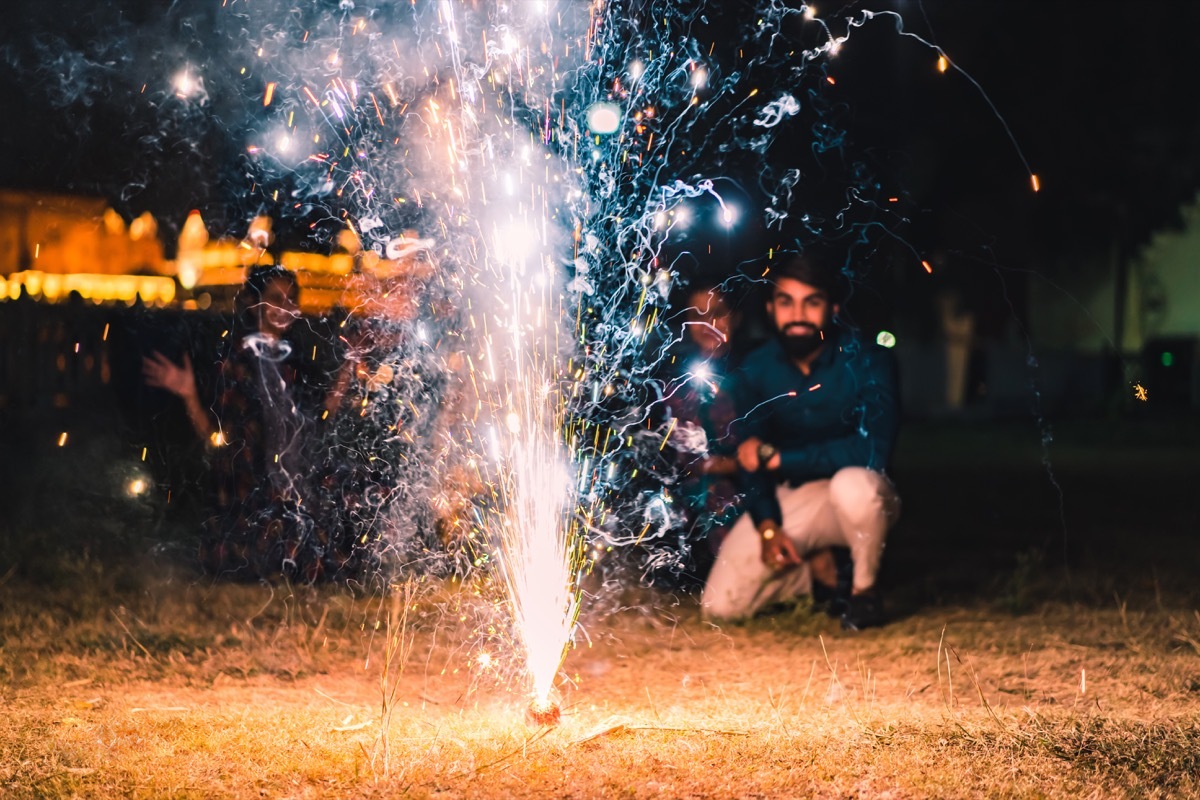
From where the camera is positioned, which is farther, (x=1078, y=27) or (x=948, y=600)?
(x=1078, y=27)

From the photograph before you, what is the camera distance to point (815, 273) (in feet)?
23.2

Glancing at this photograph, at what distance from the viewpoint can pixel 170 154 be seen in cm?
876

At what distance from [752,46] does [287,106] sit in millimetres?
2815

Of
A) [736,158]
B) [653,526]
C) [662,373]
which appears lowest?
[653,526]

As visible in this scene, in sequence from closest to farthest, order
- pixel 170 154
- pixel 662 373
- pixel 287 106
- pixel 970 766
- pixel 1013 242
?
1. pixel 970 766
2. pixel 662 373
3. pixel 287 106
4. pixel 170 154
5. pixel 1013 242

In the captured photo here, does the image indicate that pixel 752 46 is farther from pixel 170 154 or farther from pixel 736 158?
pixel 170 154

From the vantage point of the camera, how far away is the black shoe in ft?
23.2

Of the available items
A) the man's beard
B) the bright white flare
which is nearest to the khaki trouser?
the man's beard

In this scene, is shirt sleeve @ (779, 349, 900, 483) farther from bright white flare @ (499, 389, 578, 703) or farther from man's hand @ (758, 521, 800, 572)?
bright white flare @ (499, 389, 578, 703)

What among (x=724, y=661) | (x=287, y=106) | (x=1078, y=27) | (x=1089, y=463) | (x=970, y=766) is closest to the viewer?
(x=970, y=766)

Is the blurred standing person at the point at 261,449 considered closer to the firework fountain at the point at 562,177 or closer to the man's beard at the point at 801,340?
the firework fountain at the point at 562,177

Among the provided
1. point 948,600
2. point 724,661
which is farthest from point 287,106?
point 948,600

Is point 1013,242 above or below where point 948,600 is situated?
above

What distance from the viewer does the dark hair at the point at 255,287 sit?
7.95 metres
